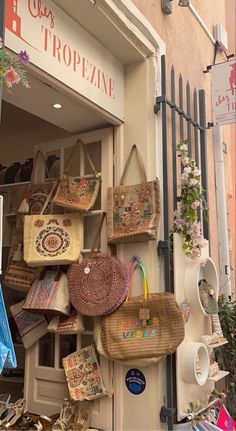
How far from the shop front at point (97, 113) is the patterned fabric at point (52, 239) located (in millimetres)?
100

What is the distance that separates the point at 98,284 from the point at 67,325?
0.33 metres

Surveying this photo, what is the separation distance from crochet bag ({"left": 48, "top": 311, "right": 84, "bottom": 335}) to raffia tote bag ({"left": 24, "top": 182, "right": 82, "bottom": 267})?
35 cm

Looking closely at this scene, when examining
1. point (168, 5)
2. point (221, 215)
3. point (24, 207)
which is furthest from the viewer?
point (221, 215)

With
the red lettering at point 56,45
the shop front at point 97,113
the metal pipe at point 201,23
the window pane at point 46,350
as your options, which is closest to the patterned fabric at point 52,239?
the shop front at point 97,113

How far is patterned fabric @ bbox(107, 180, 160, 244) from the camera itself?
266 centimetres

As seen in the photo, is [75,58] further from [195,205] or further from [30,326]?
[30,326]

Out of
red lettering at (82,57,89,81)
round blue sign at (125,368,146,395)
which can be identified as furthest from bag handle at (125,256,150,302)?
red lettering at (82,57,89,81)

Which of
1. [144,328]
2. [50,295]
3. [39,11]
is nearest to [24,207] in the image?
[50,295]

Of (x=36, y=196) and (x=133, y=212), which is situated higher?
(x=36, y=196)

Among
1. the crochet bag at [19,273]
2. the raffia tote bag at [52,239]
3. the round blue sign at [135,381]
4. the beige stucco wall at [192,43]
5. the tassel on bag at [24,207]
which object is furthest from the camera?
the beige stucco wall at [192,43]

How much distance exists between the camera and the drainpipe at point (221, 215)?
406cm

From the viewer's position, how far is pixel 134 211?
2.73m

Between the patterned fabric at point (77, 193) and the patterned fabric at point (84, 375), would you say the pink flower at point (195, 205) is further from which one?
the patterned fabric at point (84, 375)

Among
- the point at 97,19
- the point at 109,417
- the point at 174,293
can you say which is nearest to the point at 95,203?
the point at 174,293
